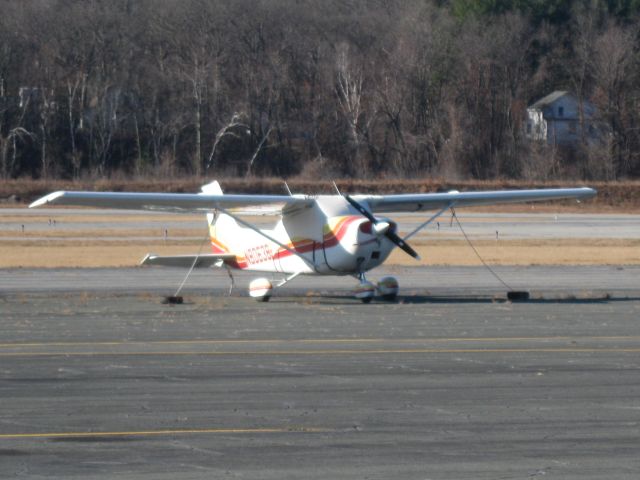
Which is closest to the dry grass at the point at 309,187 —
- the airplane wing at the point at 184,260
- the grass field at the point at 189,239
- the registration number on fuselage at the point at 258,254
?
the grass field at the point at 189,239

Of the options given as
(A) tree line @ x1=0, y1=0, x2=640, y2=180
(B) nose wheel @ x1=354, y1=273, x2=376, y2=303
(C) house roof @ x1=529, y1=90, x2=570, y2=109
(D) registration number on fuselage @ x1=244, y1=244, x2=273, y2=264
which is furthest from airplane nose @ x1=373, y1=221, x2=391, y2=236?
(C) house roof @ x1=529, y1=90, x2=570, y2=109

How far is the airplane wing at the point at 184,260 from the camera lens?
2158 cm

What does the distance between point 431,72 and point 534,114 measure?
8.86 meters

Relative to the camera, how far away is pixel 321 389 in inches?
443

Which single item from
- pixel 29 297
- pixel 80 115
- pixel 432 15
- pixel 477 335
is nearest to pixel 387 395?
pixel 477 335

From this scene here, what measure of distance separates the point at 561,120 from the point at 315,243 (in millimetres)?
58857

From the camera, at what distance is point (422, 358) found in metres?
13.3

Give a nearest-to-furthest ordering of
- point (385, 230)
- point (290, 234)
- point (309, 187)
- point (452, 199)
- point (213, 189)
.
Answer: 1. point (385, 230)
2. point (290, 234)
3. point (213, 189)
4. point (452, 199)
5. point (309, 187)

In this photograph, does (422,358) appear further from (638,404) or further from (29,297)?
(29,297)

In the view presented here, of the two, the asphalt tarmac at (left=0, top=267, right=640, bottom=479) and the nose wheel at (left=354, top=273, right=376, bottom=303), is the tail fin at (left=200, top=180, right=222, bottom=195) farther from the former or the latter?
the nose wheel at (left=354, top=273, right=376, bottom=303)

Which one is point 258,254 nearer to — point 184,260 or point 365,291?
point 184,260

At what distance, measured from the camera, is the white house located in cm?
7500

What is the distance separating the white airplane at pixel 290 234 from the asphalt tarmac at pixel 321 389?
0.75 metres

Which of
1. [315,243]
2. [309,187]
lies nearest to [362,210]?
→ [315,243]
